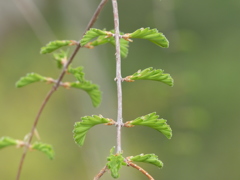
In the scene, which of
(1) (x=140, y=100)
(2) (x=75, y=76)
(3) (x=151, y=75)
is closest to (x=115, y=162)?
(3) (x=151, y=75)

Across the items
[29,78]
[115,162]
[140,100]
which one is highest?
[140,100]

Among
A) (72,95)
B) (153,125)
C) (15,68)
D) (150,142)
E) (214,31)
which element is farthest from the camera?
(15,68)

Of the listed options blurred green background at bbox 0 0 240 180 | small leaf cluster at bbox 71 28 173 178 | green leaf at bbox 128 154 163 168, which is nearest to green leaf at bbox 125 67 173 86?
small leaf cluster at bbox 71 28 173 178

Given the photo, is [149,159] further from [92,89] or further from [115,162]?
[92,89]

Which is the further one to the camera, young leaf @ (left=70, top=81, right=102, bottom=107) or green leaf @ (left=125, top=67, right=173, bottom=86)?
young leaf @ (left=70, top=81, right=102, bottom=107)

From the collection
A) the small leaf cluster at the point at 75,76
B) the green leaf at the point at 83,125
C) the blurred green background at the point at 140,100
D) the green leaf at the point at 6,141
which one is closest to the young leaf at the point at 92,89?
the small leaf cluster at the point at 75,76

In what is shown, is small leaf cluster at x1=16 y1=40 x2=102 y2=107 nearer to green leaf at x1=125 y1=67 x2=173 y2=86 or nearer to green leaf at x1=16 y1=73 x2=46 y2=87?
green leaf at x1=16 y1=73 x2=46 y2=87

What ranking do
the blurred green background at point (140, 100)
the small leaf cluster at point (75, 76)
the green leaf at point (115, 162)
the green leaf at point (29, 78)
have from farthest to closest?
the blurred green background at point (140, 100)
the green leaf at point (29, 78)
the small leaf cluster at point (75, 76)
the green leaf at point (115, 162)

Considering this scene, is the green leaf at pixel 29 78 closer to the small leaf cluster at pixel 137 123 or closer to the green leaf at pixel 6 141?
the green leaf at pixel 6 141

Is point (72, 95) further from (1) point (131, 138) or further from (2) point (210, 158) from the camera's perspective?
(2) point (210, 158)

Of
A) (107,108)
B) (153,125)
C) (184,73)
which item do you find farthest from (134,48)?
(153,125)

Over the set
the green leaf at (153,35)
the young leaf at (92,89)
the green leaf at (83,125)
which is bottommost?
the green leaf at (83,125)
